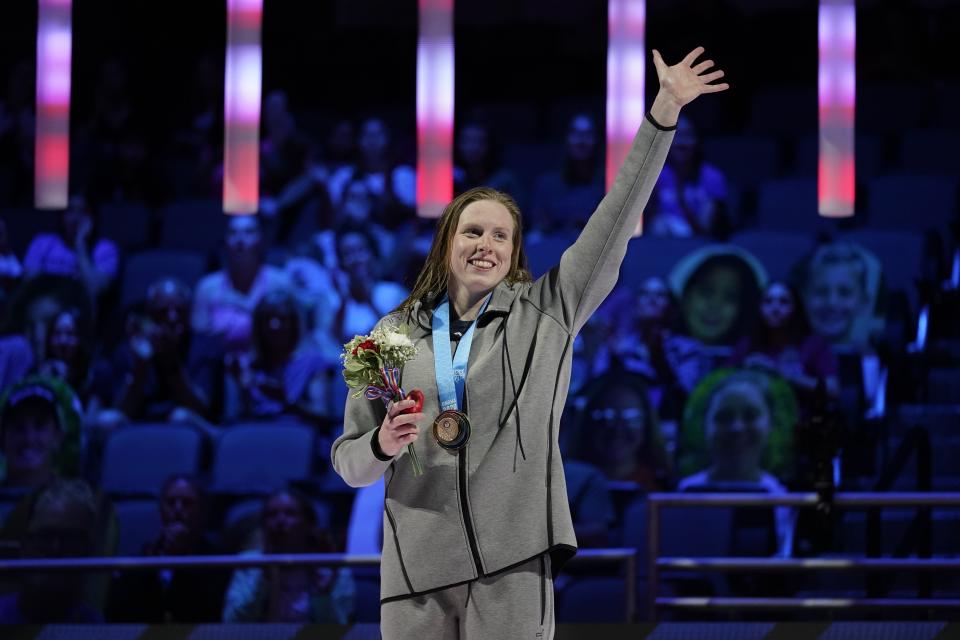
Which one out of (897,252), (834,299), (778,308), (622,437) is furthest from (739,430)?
(897,252)

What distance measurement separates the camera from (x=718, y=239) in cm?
664

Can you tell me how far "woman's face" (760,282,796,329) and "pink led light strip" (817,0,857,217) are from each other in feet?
4.02

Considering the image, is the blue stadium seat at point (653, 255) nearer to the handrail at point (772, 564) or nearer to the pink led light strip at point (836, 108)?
the pink led light strip at point (836, 108)

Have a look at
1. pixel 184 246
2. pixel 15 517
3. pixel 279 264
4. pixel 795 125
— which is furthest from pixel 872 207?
pixel 15 517

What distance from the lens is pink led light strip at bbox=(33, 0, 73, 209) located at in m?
4.87

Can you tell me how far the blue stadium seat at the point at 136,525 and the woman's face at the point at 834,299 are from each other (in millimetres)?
2752

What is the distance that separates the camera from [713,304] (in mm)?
6105

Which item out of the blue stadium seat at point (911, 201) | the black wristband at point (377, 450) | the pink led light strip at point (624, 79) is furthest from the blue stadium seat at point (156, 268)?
the black wristband at point (377, 450)

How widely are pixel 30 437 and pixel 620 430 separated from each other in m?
2.38

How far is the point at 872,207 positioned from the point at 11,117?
4421mm

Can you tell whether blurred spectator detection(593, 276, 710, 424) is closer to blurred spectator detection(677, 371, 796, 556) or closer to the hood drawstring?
blurred spectator detection(677, 371, 796, 556)

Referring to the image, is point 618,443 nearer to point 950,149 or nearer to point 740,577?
point 740,577

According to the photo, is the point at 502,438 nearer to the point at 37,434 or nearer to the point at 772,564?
the point at 772,564

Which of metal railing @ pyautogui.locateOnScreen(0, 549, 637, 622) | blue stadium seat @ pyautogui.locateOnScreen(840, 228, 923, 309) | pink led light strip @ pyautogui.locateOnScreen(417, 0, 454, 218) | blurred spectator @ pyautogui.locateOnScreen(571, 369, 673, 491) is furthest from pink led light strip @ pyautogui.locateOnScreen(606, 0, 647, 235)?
blue stadium seat @ pyautogui.locateOnScreen(840, 228, 923, 309)
